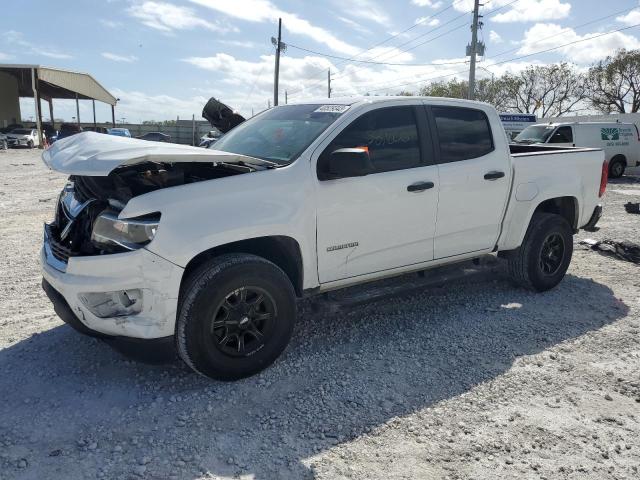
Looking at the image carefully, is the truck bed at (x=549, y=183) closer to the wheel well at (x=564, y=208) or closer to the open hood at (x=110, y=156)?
the wheel well at (x=564, y=208)

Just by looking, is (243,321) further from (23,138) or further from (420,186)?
(23,138)

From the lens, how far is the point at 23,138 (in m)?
33.8

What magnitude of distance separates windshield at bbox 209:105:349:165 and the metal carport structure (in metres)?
37.5

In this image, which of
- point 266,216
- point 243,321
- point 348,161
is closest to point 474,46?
point 348,161

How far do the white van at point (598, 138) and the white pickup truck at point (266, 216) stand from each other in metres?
13.2

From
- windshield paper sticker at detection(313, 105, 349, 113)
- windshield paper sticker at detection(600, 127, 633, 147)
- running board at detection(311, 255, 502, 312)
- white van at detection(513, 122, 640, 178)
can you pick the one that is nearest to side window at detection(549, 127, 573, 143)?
white van at detection(513, 122, 640, 178)

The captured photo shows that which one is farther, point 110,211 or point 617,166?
point 617,166

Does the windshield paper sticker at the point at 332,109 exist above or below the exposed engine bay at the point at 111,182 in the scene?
above

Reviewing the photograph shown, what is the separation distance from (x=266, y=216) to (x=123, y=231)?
0.89 metres

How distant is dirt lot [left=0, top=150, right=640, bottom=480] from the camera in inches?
107

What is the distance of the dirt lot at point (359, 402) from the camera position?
8.90ft

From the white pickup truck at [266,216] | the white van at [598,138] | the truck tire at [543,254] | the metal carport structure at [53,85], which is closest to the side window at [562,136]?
the white van at [598,138]

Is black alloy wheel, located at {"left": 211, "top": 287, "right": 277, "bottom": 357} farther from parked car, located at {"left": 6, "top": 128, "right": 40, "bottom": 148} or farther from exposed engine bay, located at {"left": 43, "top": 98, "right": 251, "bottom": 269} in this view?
parked car, located at {"left": 6, "top": 128, "right": 40, "bottom": 148}

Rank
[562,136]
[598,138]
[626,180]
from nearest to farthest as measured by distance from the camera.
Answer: [562,136] → [598,138] → [626,180]
